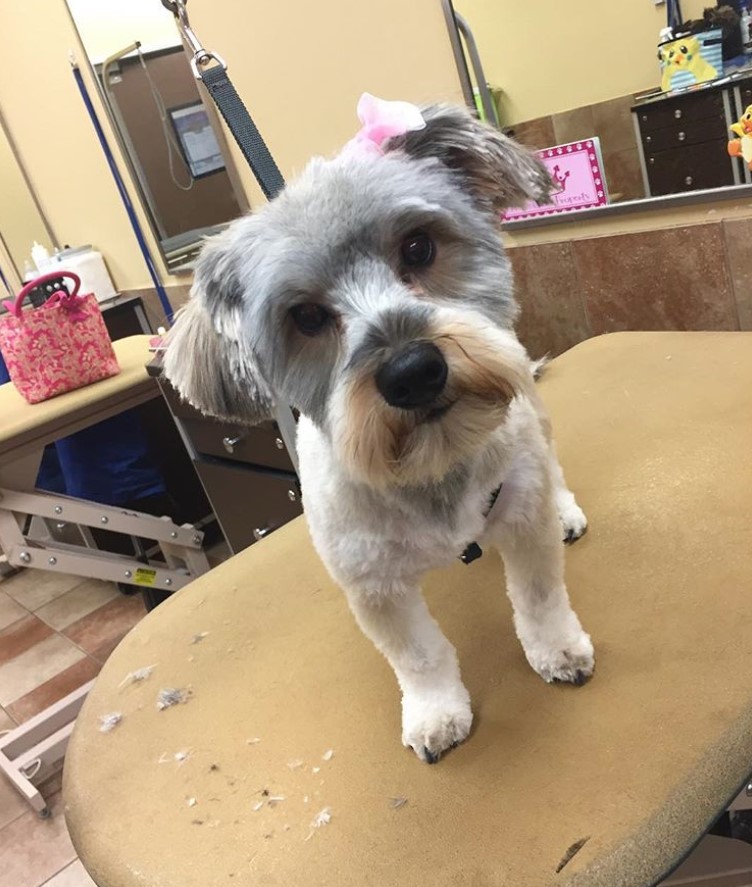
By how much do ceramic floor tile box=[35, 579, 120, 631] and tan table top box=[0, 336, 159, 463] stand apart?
1.08 metres

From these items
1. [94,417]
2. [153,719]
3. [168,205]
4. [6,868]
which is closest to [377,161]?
[153,719]

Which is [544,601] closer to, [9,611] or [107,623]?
[107,623]

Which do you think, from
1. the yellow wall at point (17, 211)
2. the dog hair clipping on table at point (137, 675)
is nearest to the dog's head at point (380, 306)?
the dog hair clipping on table at point (137, 675)

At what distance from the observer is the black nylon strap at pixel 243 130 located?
938 millimetres

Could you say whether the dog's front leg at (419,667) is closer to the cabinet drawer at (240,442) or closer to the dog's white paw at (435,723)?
the dog's white paw at (435,723)

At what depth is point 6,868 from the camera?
74.9 inches

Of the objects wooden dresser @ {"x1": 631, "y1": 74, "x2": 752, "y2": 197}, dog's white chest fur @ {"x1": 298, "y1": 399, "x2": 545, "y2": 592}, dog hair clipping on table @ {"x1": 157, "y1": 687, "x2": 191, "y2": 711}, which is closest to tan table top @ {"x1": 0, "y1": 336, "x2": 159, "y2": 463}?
dog hair clipping on table @ {"x1": 157, "y1": 687, "x2": 191, "y2": 711}

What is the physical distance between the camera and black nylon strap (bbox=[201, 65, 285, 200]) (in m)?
0.94

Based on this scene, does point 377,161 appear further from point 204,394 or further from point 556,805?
point 556,805

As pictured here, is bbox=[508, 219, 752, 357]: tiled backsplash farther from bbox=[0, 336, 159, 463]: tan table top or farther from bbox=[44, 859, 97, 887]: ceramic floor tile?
bbox=[44, 859, 97, 887]: ceramic floor tile

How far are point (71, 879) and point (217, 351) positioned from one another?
1621mm

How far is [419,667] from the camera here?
873 mm

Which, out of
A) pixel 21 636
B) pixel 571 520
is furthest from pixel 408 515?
pixel 21 636

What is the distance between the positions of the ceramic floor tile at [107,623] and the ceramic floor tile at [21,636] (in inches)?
4.9
